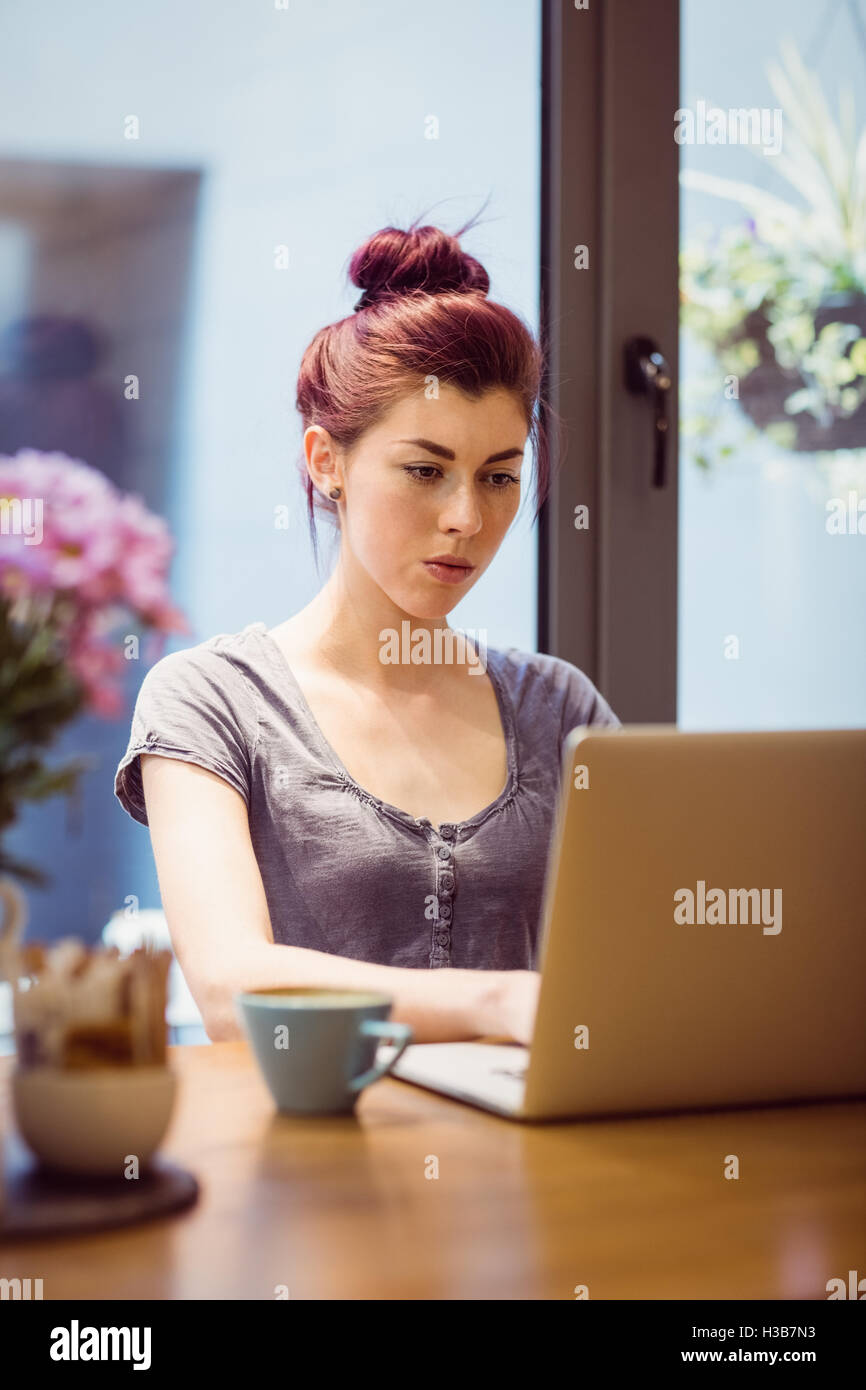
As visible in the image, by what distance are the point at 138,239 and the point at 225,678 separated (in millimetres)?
769

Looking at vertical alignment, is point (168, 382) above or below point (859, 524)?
above

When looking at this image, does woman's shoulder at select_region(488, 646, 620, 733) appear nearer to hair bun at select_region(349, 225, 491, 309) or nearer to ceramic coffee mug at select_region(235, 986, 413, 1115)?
hair bun at select_region(349, 225, 491, 309)

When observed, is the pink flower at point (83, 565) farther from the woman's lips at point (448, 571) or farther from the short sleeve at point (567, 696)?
the short sleeve at point (567, 696)

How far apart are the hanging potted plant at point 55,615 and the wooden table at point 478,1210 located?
0.54ft

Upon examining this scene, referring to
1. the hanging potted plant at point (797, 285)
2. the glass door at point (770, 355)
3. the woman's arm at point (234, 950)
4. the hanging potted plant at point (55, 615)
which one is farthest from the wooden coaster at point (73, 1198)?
the hanging potted plant at point (797, 285)

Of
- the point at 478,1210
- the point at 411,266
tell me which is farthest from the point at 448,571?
the point at 478,1210

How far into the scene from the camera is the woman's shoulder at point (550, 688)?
179 cm

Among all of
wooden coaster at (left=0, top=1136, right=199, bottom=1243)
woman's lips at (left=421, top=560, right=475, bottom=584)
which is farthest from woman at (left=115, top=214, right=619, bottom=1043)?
wooden coaster at (left=0, top=1136, right=199, bottom=1243)

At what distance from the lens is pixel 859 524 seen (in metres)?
2.57

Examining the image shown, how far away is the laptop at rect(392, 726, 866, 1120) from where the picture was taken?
0.84 meters

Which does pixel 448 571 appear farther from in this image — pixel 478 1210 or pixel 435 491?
pixel 478 1210

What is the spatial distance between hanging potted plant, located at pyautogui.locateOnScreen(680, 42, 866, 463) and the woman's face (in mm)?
886

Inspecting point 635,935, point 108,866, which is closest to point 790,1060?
point 635,935
